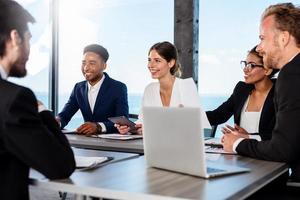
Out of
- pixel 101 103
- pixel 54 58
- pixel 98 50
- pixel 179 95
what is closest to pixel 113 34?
pixel 54 58

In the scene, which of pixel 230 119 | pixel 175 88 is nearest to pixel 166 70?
pixel 175 88

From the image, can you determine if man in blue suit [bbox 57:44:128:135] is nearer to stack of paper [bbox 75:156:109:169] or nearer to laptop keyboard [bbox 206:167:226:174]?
stack of paper [bbox 75:156:109:169]

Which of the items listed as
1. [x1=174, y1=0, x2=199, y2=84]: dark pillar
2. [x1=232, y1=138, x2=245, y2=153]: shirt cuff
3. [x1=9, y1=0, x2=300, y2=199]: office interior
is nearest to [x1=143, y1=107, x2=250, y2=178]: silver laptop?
[x1=232, y1=138, x2=245, y2=153]: shirt cuff

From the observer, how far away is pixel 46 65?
5.72 metres

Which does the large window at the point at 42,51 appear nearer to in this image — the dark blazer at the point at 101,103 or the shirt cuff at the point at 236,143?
the dark blazer at the point at 101,103

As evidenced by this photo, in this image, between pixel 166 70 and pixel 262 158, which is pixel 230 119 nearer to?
pixel 166 70

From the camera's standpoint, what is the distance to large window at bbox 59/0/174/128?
5750 millimetres

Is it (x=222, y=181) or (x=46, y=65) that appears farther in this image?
(x=46, y=65)

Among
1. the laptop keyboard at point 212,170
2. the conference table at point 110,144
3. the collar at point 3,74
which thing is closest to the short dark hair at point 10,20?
the collar at point 3,74

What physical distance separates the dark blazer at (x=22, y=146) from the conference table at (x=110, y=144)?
961 mm

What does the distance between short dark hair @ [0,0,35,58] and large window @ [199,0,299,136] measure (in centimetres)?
329

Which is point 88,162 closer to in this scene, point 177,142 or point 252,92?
point 177,142

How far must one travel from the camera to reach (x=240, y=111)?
2.93 m

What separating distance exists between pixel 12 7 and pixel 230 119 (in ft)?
7.03
